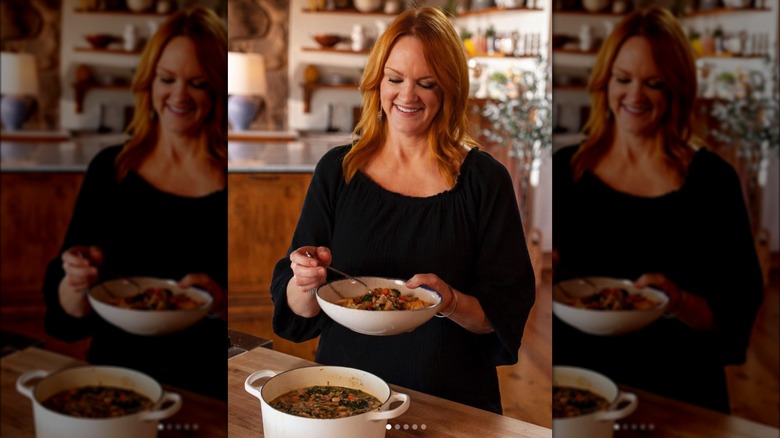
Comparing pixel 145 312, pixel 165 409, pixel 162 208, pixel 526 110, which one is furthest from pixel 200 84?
pixel 526 110

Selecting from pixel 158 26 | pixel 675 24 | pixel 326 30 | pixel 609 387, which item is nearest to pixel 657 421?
pixel 609 387

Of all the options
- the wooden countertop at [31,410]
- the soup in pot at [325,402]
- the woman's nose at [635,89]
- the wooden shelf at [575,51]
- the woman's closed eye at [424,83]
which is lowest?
the soup in pot at [325,402]

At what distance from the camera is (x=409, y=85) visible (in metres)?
1.14

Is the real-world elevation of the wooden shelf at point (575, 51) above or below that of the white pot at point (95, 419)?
above

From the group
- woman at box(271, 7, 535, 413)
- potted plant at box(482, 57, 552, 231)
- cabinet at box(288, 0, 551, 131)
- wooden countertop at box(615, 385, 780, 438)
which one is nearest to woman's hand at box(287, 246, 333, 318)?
woman at box(271, 7, 535, 413)

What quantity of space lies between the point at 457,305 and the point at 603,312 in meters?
0.46

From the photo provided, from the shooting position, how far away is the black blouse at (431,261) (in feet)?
3.78

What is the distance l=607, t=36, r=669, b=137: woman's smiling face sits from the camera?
71 centimetres

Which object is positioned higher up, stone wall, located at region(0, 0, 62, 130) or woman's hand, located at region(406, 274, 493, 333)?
stone wall, located at region(0, 0, 62, 130)

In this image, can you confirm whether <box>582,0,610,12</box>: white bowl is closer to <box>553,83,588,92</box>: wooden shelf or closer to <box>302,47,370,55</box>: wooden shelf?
<box>553,83,588,92</box>: wooden shelf

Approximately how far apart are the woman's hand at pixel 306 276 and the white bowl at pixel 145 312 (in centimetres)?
35

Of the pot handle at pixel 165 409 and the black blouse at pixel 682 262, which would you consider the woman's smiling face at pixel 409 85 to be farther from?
the pot handle at pixel 165 409

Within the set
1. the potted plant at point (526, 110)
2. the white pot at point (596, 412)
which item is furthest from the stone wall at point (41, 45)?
the potted plant at point (526, 110)

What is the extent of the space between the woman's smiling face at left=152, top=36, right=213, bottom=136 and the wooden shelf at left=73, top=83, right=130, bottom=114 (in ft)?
0.11
